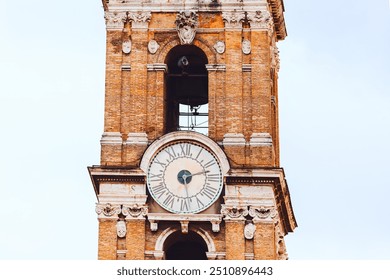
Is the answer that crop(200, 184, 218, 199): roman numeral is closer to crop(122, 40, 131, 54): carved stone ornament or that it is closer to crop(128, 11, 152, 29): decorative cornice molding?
crop(122, 40, 131, 54): carved stone ornament

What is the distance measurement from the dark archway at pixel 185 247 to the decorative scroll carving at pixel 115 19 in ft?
20.2

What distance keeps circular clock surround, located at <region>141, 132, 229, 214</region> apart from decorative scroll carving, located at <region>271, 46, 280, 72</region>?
166 inches

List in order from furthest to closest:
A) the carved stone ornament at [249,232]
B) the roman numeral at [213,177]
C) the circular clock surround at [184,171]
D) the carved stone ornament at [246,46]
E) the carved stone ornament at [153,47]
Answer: the carved stone ornament at [153,47]
the carved stone ornament at [246,46]
the roman numeral at [213,177]
the circular clock surround at [184,171]
the carved stone ornament at [249,232]

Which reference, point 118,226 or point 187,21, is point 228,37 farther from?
point 118,226

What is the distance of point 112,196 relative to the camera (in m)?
63.2

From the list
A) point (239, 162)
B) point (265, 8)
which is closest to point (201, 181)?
point (239, 162)

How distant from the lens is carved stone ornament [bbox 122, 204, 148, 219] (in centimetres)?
6297

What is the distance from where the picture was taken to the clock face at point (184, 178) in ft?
207

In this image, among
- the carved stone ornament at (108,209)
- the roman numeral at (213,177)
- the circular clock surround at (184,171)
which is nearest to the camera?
the carved stone ornament at (108,209)

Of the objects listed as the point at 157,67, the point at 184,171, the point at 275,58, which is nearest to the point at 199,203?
the point at 184,171

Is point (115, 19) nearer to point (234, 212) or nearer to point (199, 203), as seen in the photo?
point (199, 203)

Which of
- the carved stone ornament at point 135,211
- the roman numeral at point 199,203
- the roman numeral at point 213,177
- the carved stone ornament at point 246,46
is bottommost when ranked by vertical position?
the carved stone ornament at point 135,211

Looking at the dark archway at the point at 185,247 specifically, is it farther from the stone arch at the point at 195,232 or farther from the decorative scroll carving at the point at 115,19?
the decorative scroll carving at the point at 115,19

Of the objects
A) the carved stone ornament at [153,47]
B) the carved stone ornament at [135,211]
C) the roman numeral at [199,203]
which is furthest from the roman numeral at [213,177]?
the carved stone ornament at [153,47]
